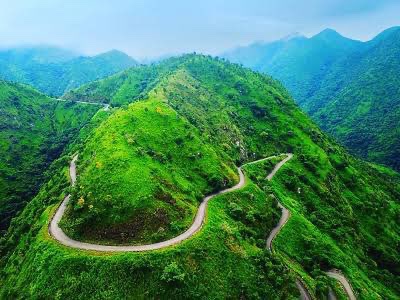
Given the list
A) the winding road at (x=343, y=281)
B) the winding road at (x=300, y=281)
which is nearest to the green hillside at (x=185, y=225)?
the winding road at (x=300, y=281)

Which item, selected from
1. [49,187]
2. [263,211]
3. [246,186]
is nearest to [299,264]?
[263,211]

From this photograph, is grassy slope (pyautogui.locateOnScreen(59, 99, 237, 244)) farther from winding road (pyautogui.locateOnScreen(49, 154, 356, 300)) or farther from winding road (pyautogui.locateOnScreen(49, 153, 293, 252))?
winding road (pyautogui.locateOnScreen(49, 154, 356, 300))

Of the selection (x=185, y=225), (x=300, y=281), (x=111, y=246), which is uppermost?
(x=185, y=225)

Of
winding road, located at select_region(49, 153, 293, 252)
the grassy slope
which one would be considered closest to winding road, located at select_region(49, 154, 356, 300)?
winding road, located at select_region(49, 153, 293, 252)

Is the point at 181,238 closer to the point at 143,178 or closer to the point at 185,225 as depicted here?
the point at 185,225

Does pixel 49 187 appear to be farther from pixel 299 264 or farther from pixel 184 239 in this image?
pixel 299 264

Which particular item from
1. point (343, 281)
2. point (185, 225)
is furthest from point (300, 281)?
point (185, 225)

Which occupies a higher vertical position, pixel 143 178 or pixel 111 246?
pixel 143 178

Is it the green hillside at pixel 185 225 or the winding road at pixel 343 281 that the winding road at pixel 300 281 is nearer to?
the winding road at pixel 343 281
